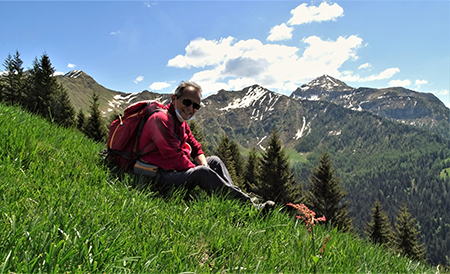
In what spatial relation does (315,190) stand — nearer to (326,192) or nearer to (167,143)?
(326,192)

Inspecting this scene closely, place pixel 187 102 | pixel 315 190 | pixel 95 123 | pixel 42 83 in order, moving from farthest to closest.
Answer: pixel 42 83, pixel 95 123, pixel 315 190, pixel 187 102

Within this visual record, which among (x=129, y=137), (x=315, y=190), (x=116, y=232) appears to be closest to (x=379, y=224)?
(x=315, y=190)

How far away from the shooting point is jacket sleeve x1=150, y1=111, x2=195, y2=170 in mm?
3924

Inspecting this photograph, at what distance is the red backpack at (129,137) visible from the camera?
4219 millimetres

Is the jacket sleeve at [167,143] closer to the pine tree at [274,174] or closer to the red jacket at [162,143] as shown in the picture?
the red jacket at [162,143]

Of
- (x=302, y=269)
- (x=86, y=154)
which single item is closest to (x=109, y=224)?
(x=302, y=269)

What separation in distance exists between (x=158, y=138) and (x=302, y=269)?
272cm

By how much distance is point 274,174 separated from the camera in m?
28.9

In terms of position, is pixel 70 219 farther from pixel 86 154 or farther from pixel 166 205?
pixel 86 154

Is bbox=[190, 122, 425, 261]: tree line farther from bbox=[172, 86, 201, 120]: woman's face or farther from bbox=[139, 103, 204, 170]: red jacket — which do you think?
bbox=[139, 103, 204, 170]: red jacket

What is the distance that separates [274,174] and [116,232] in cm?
2806

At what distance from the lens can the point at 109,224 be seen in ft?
6.37

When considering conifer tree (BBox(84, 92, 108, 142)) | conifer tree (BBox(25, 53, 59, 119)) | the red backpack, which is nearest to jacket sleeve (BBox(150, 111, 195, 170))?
the red backpack

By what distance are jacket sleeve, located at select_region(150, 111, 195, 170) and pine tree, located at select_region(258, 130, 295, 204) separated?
25441mm
